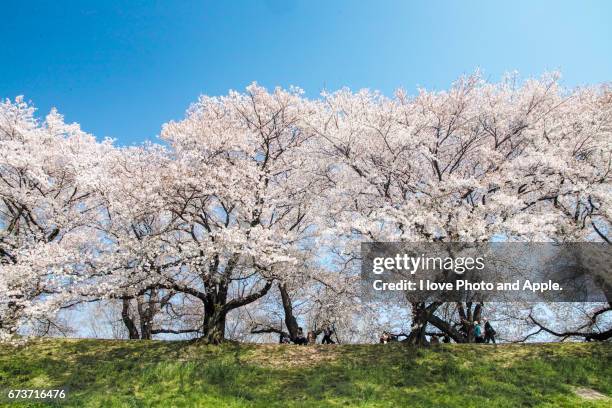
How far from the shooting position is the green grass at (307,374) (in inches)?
553

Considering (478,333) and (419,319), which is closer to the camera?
(419,319)

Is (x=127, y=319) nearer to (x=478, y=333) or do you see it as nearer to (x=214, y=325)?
(x=214, y=325)

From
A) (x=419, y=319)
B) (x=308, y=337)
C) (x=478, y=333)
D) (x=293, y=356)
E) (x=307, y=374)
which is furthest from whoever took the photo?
(x=308, y=337)

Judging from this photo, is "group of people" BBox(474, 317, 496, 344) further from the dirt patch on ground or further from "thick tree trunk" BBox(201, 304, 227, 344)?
"thick tree trunk" BBox(201, 304, 227, 344)

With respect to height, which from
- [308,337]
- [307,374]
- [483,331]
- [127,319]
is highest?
[127,319]

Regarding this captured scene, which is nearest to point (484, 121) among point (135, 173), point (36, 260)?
point (135, 173)

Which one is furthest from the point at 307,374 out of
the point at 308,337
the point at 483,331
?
the point at 483,331

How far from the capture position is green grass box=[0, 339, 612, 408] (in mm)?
14039

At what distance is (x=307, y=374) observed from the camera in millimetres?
16281

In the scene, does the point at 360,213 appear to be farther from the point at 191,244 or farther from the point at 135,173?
the point at 135,173

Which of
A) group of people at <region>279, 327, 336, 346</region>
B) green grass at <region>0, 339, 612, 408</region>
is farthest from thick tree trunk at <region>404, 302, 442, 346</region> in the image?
group of people at <region>279, 327, 336, 346</region>

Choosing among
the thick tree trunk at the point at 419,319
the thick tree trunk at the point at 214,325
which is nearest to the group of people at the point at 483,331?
the thick tree trunk at the point at 419,319

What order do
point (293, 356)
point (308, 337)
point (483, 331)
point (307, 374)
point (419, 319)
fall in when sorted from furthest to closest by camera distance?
point (308, 337), point (483, 331), point (293, 356), point (419, 319), point (307, 374)

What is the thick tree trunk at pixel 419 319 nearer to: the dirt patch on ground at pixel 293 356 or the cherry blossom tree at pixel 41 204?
the dirt patch on ground at pixel 293 356
